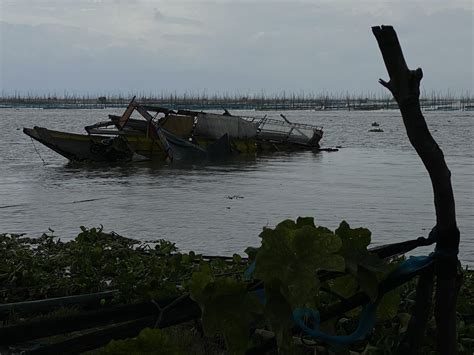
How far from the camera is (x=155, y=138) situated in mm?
29703

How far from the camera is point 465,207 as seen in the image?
1553 centimetres

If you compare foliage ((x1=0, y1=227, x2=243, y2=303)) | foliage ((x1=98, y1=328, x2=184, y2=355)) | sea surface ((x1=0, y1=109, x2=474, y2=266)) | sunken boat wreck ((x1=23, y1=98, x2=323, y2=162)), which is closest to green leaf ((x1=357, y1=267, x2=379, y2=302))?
foliage ((x1=98, y1=328, x2=184, y2=355))

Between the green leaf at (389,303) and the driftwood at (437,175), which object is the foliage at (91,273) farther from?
the driftwood at (437,175)

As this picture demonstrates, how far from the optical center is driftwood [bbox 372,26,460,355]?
261cm

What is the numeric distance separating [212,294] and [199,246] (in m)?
8.46

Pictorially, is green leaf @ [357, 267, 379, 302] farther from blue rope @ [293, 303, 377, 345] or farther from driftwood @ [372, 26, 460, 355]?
driftwood @ [372, 26, 460, 355]

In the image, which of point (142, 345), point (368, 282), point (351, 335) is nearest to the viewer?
point (142, 345)

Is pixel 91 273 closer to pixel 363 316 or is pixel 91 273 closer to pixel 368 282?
pixel 363 316

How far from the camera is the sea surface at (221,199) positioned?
40.6 ft

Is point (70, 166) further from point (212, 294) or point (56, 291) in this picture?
point (212, 294)

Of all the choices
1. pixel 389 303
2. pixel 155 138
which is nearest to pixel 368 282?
pixel 389 303

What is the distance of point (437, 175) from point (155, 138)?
27.3 m

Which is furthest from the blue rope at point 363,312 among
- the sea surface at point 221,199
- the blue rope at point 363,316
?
the sea surface at point 221,199

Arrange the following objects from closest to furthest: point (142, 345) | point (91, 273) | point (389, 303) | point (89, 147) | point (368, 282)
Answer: point (142, 345) → point (368, 282) → point (389, 303) → point (91, 273) → point (89, 147)
